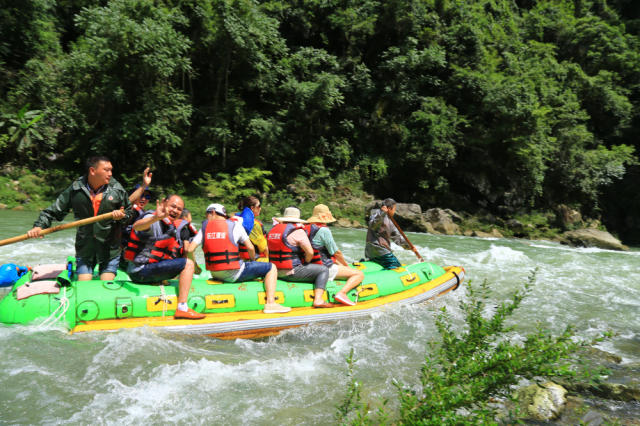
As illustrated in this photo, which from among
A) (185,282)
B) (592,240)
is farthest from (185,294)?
(592,240)

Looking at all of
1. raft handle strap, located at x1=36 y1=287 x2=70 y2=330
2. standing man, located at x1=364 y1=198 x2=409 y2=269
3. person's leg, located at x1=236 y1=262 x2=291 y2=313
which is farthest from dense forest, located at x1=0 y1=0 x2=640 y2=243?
raft handle strap, located at x1=36 y1=287 x2=70 y2=330

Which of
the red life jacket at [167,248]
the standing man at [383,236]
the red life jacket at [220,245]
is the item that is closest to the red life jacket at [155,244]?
the red life jacket at [167,248]

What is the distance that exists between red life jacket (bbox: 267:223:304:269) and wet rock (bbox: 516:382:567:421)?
2827 mm

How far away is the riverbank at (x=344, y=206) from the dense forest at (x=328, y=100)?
613mm

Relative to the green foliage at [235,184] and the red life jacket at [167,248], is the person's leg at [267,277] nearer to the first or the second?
the red life jacket at [167,248]

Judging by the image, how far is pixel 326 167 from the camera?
19828 millimetres

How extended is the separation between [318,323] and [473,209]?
1624 centimetres

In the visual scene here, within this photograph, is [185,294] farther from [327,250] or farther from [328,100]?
[328,100]

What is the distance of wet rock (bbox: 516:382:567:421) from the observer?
10.2 ft

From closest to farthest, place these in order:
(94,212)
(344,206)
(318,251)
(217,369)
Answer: (217,369), (94,212), (318,251), (344,206)

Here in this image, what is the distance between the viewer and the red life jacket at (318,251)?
5168 mm

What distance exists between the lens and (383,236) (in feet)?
20.9

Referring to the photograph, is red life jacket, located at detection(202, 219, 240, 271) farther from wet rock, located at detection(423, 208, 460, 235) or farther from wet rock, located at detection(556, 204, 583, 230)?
wet rock, located at detection(556, 204, 583, 230)

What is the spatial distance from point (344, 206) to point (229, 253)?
13.5m
